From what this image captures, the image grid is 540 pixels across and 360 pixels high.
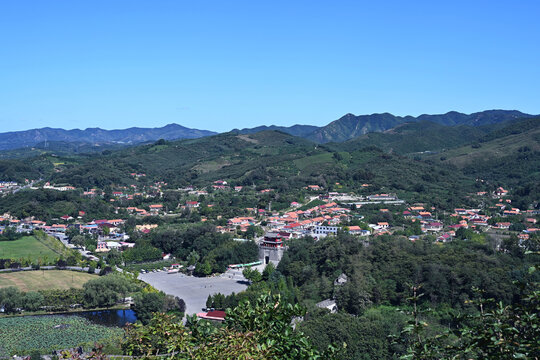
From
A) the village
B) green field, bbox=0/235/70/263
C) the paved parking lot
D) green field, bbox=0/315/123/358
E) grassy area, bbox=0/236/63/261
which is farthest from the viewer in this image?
the village

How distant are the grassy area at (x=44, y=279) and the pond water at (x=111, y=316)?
4.71 meters

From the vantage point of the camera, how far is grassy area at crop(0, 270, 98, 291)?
109 ft

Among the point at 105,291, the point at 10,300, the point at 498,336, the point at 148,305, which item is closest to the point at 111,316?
the point at 105,291

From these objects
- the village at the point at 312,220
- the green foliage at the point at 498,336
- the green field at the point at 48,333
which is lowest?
the green field at the point at 48,333

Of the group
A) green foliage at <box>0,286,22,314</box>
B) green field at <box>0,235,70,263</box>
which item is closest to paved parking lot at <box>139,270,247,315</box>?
green foliage at <box>0,286,22,314</box>

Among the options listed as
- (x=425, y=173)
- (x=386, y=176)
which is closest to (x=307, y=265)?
(x=386, y=176)

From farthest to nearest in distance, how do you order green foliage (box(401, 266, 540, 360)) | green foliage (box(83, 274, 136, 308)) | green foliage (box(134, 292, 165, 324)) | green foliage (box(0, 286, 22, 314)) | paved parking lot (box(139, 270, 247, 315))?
paved parking lot (box(139, 270, 247, 315)) → green foliage (box(83, 274, 136, 308)) → green foliage (box(0, 286, 22, 314)) → green foliage (box(134, 292, 165, 324)) → green foliage (box(401, 266, 540, 360))

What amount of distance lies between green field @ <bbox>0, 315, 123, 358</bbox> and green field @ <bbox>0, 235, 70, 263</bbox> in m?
12.4

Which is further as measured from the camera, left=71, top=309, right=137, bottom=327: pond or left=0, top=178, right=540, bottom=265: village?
left=0, top=178, right=540, bottom=265: village

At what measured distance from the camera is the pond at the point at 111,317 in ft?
90.4

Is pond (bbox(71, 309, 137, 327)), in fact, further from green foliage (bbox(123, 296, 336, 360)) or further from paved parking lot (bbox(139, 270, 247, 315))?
green foliage (bbox(123, 296, 336, 360))

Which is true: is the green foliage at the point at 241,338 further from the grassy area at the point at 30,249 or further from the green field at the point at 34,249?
the grassy area at the point at 30,249

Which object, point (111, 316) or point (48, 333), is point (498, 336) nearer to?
point (48, 333)

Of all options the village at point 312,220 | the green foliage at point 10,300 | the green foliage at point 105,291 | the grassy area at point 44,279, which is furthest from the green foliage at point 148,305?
the village at point 312,220
